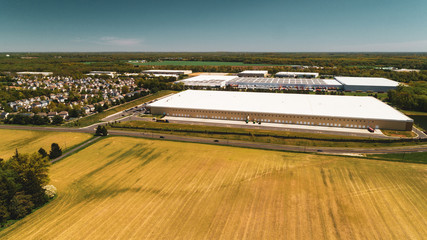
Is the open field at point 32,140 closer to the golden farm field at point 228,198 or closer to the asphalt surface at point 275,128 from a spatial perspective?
the golden farm field at point 228,198

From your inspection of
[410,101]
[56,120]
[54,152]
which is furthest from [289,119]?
[56,120]

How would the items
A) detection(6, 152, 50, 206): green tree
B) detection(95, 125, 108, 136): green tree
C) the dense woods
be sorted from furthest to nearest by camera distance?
detection(95, 125, 108, 136): green tree, detection(6, 152, 50, 206): green tree, the dense woods

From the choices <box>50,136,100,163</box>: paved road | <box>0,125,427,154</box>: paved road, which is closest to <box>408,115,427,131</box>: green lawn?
<box>0,125,427,154</box>: paved road

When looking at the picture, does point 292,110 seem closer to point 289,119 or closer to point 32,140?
point 289,119

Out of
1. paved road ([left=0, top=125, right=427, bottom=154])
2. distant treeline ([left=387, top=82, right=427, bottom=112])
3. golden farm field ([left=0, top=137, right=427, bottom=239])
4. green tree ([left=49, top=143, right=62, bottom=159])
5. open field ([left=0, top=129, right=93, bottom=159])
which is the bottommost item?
golden farm field ([left=0, top=137, right=427, bottom=239])

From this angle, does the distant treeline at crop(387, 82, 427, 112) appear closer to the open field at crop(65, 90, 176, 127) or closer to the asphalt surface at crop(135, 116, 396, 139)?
the asphalt surface at crop(135, 116, 396, 139)

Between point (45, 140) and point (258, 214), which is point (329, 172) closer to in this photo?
point (258, 214)
